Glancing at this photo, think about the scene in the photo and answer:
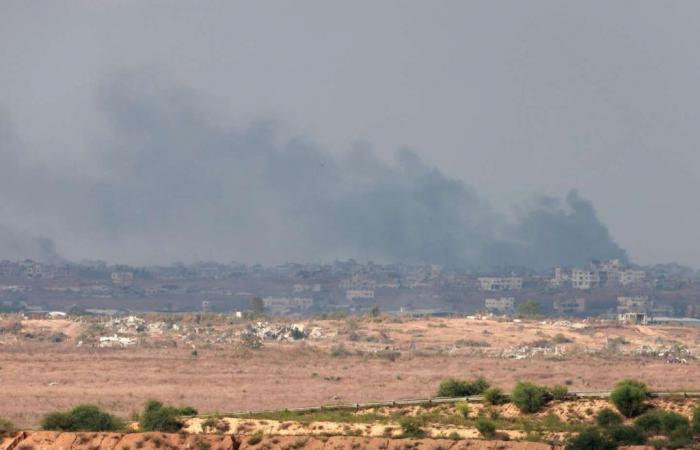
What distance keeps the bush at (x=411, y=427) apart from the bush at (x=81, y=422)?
31.4 feet

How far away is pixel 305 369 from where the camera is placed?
325 ft

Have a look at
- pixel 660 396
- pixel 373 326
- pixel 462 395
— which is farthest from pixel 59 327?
pixel 660 396

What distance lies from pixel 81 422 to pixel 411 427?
446 inches

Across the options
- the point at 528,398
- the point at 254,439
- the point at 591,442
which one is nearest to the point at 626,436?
the point at 591,442

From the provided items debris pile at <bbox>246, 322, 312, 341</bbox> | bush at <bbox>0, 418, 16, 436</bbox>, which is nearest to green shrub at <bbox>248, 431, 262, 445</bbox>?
bush at <bbox>0, 418, 16, 436</bbox>

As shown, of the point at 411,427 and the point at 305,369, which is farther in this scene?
the point at 305,369

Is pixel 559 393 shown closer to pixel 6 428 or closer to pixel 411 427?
pixel 411 427

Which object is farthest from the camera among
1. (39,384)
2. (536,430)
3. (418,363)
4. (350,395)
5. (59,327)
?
(59,327)

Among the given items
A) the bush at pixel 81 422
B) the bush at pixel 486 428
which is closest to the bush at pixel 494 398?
the bush at pixel 486 428

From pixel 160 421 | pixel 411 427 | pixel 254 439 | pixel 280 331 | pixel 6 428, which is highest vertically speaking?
pixel 280 331

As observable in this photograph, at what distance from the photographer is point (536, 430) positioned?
186 ft

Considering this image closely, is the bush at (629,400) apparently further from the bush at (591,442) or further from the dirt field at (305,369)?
the dirt field at (305,369)

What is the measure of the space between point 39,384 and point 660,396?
3715cm

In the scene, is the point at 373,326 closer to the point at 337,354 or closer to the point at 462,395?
the point at 337,354
